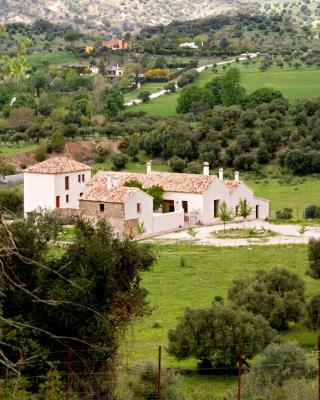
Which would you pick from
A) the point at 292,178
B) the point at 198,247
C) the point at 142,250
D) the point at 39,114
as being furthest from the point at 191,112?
the point at 142,250

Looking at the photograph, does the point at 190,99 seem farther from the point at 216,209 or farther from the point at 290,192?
the point at 216,209

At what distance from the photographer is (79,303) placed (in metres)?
20.0

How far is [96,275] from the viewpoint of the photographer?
20.8 m

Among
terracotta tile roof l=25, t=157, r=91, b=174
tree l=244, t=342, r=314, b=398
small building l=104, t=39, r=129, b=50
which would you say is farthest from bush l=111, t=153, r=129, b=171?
small building l=104, t=39, r=129, b=50

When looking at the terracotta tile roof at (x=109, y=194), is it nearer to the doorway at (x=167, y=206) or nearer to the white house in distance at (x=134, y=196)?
the white house in distance at (x=134, y=196)

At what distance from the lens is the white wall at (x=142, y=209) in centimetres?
5066

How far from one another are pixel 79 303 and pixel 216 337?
24.0ft

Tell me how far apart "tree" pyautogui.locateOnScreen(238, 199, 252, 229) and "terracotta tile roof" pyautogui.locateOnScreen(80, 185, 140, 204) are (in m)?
5.22

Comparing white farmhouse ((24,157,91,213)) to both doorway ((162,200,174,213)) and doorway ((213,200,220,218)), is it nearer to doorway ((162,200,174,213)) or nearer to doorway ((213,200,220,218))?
doorway ((162,200,174,213))

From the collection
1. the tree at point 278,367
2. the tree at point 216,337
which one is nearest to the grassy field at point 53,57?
the tree at point 216,337

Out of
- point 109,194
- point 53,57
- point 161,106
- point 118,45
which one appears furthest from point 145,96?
point 109,194

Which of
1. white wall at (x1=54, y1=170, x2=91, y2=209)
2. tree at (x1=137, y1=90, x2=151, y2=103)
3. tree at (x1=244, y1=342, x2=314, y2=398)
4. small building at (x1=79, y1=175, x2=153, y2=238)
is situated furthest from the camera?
tree at (x1=137, y1=90, x2=151, y2=103)

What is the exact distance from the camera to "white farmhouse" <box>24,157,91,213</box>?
5412 cm

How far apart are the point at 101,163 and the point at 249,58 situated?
58364mm
